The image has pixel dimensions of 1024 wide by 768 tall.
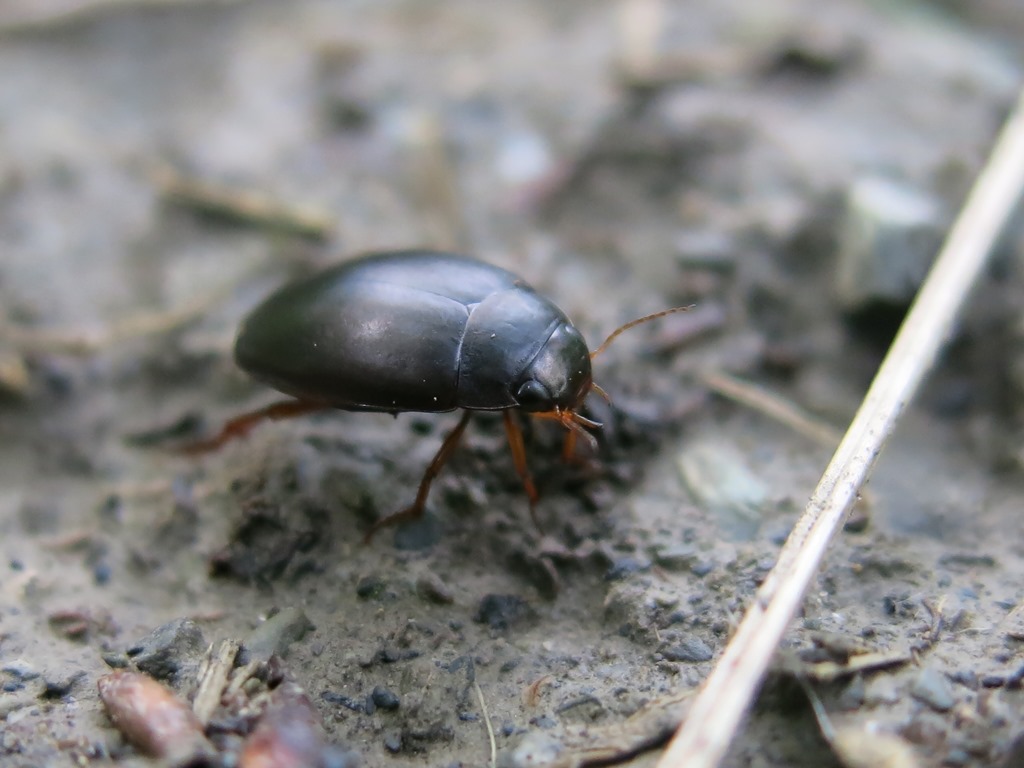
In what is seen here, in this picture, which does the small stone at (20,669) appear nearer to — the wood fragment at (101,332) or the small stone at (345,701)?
the small stone at (345,701)

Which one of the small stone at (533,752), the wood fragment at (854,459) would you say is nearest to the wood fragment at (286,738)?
the small stone at (533,752)

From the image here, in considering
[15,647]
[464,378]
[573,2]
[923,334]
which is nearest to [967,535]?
[923,334]

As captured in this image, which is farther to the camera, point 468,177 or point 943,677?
point 468,177

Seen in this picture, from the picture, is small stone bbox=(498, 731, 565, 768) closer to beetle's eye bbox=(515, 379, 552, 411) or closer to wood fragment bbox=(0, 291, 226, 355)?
beetle's eye bbox=(515, 379, 552, 411)

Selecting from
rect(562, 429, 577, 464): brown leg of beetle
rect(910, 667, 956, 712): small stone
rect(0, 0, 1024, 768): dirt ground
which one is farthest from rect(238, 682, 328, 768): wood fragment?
rect(910, 667, 956, 712): small stone

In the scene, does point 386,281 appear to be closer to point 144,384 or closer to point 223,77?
point 144,384

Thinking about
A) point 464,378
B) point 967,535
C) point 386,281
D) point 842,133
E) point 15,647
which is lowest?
point 15,647

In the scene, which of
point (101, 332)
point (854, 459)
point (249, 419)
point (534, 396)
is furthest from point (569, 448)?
point (101, 332)
